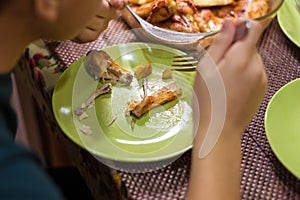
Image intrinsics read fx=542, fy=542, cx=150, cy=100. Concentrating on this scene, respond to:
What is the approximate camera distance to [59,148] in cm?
157

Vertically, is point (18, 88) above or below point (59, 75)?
below

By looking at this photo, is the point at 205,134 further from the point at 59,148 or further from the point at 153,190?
the point at 59,148

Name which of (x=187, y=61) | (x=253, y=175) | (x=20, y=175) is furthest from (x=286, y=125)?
(x=20, y=175)

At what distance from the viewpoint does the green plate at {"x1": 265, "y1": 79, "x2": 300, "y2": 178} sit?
0.86m

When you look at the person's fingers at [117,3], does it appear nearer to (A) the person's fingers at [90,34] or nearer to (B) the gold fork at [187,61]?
(A) the person's fingers at [90,34]

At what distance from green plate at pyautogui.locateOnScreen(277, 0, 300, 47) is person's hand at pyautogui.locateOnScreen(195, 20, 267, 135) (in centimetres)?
28

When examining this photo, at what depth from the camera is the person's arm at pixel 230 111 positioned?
31.6 inches

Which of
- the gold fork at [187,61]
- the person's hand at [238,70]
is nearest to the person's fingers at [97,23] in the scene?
the gold fork at [187,61]

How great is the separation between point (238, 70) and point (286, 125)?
162 millimetres

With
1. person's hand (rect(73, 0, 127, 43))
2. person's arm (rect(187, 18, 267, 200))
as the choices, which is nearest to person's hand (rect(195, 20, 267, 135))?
person's arm (rect(187, 18, 267, 200))

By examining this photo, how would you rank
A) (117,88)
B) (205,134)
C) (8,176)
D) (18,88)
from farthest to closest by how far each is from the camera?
(18,88)
(117,88)
(205,134)
(8,176)

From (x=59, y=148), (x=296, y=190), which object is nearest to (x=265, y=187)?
(x=296, y=190)

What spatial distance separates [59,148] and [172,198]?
0.80 metres

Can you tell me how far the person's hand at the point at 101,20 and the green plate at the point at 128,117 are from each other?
0.04 metres
